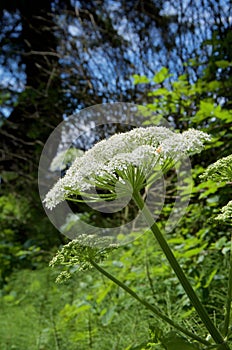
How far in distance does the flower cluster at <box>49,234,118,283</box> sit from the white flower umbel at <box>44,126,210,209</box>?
0.29 feet

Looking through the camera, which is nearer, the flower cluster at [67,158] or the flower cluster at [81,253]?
the flower cluster at [81,253]

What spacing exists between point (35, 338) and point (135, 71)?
2192 mm

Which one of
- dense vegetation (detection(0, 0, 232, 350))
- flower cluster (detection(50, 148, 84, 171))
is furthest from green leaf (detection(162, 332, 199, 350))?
flower cluster (detection(50, 148, 84, 171))

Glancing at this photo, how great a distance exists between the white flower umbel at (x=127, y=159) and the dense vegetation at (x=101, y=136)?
214 mm

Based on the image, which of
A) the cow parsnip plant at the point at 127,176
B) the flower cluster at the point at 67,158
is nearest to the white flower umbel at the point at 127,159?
the cow parsnip plant at the point at 127,176

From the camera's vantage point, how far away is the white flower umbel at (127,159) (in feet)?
2.36

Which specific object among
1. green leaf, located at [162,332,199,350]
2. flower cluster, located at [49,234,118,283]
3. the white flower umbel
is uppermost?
the white flower umbel

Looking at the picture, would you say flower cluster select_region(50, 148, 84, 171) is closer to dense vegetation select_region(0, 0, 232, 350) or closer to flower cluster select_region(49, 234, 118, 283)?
dense vegetation select_region(0, 0, 232, 350)

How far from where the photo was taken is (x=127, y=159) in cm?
70

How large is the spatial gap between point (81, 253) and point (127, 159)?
0.20 meters

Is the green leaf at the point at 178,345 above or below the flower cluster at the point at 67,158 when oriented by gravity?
below

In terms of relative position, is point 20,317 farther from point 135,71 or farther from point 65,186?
point 135,71

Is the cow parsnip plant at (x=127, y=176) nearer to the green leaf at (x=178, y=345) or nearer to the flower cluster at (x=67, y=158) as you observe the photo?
the green leaf at (x=178, y=345)

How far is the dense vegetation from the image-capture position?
1639 millimetres
